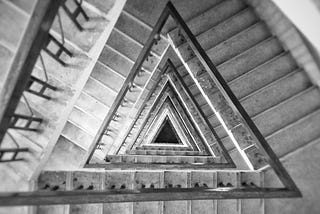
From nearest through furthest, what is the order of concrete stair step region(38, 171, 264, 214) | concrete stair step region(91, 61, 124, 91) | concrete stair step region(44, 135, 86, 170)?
concrete stair step region(38, 171, 264, 214)
concrete stair step region(91, 61, 124, 91)
concrete stair step region(44, 135, 86, 170)

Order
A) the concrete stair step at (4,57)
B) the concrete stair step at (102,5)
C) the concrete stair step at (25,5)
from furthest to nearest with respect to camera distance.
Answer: the concrete stair step at (102,5)
the concrete stair step at (4,57)
the concrete stair step at (25,5)

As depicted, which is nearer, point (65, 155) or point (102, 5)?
point (102, 5)

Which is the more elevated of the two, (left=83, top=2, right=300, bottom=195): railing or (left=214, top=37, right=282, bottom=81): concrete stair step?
(left=214, top=37, right=282, bottom=81): concrete stair step

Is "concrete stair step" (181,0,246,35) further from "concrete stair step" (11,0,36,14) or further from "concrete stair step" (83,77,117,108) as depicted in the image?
"concrete stair step" (11,0,36,14)

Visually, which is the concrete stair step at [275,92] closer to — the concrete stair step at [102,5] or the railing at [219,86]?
the railing at [219,86]

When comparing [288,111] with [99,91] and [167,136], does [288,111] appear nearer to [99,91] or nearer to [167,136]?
[99,91]

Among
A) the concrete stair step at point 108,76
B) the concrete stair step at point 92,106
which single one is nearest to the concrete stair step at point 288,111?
the concrete stair step at point 108,76

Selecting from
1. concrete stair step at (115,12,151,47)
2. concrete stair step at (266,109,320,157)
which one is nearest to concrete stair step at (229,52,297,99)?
concrete stair step at (266,109,320,157)

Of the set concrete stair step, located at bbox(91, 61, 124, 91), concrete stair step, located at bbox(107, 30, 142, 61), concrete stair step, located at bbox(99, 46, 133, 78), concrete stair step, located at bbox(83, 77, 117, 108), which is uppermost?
concrete stair step, located at bbox(107, 30, 142, 61)

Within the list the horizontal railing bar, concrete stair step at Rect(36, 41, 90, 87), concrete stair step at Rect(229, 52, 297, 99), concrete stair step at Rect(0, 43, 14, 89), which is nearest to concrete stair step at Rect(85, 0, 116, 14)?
concrete stair step at Rect(36, 41, 90, 87)

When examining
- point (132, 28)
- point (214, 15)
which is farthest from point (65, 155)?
point (214, 15)

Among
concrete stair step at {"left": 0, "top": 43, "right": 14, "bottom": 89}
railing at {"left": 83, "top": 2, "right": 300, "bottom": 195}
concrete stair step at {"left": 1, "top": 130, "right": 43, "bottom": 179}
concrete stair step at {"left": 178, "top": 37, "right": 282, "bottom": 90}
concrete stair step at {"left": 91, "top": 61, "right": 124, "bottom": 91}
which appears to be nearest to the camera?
concrete stair step at {"left": 0, "top": 43, "right": 14, "bottom": 89}

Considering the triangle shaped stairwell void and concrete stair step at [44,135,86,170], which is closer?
concrete stair step at [44,135,86,170]

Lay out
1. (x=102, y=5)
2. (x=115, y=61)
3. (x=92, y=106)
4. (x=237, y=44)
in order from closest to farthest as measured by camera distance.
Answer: (x=102, y=5) < (x=115, y=61) < (x=92, y=106) < (x=237, y=44)
